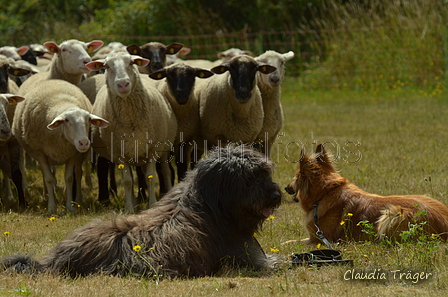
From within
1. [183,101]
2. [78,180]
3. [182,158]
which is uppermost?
[183,101]

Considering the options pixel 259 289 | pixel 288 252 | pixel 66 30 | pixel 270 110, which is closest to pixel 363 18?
pixel 66 30

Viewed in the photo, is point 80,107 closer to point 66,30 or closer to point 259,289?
point 259,289

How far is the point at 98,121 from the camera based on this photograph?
24.6ft

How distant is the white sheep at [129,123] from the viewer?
7641mm

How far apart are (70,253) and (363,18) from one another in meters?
17.2

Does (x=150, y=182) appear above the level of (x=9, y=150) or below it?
below

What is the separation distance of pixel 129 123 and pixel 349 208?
3169 millimetres

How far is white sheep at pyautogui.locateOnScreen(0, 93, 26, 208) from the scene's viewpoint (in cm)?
752

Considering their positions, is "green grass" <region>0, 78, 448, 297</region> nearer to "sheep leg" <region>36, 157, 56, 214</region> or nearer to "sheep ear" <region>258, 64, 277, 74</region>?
"sheep leg" <region>36, 157, 56, 214</region>

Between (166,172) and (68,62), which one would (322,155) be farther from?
(68,62)

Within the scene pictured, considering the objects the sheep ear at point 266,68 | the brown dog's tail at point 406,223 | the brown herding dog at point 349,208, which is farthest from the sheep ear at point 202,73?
the brown dog's tail at point 406,223

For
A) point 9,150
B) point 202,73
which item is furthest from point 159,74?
point 9,150

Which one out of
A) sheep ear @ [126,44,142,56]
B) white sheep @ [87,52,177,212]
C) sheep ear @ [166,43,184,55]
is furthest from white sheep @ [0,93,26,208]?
sheep ear @ [166,43,184,55]

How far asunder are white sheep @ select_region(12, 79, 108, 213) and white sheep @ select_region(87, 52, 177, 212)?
26 cm
